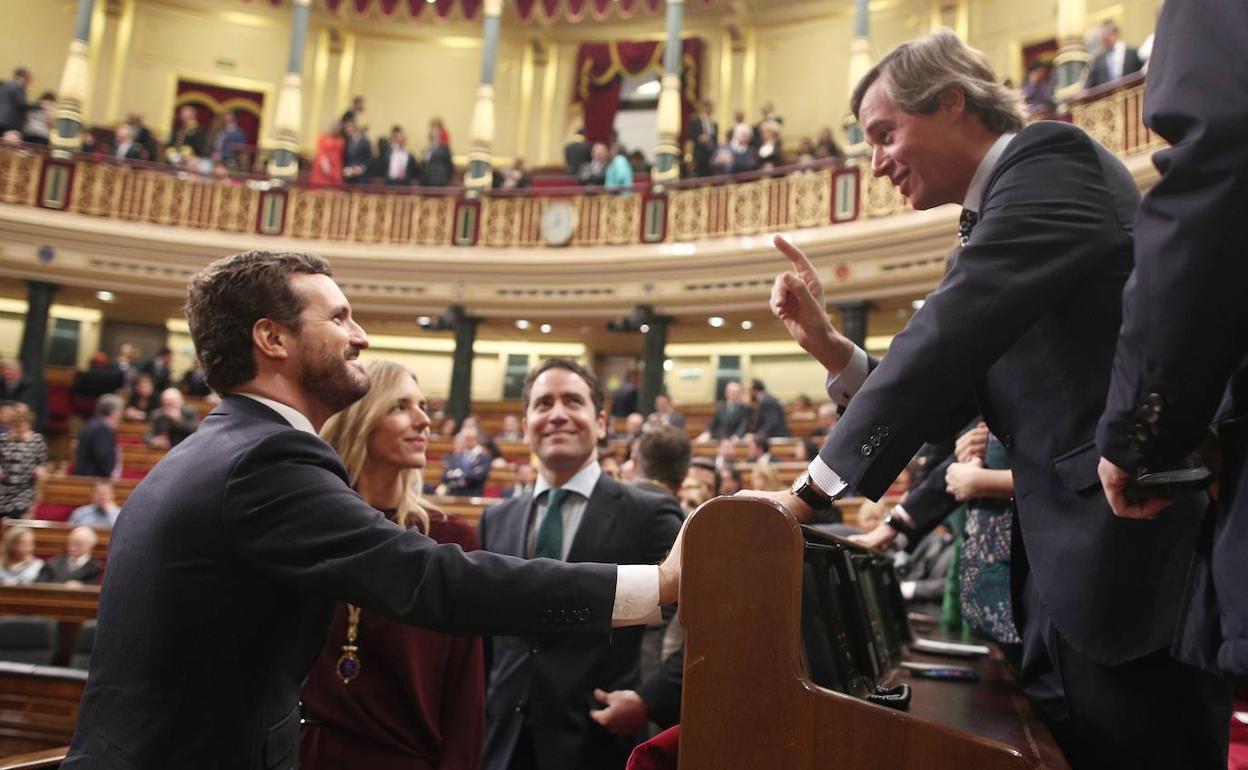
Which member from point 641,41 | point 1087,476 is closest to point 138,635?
point 1087,476

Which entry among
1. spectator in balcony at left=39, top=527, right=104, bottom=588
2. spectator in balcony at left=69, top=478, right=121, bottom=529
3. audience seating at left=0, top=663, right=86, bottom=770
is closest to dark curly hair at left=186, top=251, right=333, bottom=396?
audience seating at left=0, top=663, right=86, bottom=770

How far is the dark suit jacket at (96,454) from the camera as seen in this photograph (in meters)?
7.71

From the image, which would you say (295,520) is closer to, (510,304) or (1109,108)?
(1109,108)

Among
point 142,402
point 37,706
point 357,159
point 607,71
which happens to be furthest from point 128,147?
point 37,706

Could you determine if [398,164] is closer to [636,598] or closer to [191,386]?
[191,386]

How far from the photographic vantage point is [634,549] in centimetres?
220

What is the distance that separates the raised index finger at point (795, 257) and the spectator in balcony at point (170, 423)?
6558 millimetres

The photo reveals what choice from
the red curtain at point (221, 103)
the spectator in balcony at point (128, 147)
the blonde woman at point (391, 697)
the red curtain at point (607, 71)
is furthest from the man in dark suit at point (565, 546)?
the red curtain at point (221, 103)

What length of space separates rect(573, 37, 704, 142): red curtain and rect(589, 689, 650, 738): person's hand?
41.9ft

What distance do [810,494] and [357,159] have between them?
12.0 meters

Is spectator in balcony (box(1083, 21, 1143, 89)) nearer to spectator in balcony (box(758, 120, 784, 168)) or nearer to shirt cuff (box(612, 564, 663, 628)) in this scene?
spectator in balcony (box(758, 120, 784, 168))

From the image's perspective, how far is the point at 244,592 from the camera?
129cm

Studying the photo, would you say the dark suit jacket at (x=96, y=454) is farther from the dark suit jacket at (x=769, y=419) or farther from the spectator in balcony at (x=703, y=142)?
the spectator in balcony at (x=703, y=142)

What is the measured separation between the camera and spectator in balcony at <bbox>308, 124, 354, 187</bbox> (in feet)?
39.7
